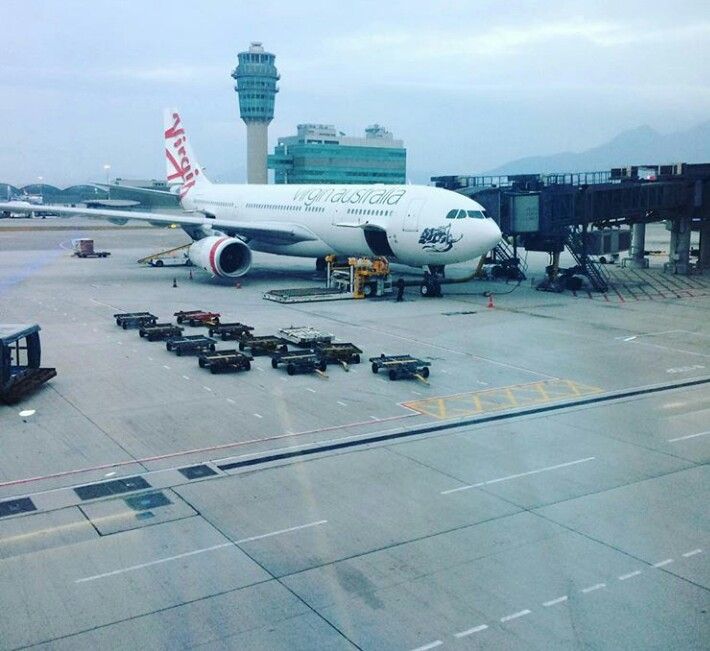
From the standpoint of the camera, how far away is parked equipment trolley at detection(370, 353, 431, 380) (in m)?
25.7

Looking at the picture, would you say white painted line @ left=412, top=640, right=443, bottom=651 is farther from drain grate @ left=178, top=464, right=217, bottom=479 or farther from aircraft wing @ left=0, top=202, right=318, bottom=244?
aircraft wing @ left=0, top=202, right=318, bottom=244

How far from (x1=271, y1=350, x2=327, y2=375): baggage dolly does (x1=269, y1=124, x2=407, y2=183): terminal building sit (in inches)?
6117

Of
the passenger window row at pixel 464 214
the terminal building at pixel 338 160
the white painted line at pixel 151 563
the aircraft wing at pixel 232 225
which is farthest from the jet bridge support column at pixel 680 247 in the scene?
the terminal building at pixel 338 160

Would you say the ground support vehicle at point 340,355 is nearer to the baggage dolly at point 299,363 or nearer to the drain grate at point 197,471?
the baggage dolly at point 299,363

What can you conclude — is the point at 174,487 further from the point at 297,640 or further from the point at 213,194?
the point at 213,194

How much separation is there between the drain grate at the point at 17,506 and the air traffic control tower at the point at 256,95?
169 meters

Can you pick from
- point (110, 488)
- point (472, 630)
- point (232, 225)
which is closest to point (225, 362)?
point (110, 488)

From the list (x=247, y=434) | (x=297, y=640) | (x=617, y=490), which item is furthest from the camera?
(x=247, y=434)

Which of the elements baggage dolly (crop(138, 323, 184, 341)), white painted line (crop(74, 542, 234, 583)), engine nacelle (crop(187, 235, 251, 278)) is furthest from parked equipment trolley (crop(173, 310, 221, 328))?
white painted line (crop(74, 542, 234, 583))

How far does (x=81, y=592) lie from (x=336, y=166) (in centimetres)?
17516

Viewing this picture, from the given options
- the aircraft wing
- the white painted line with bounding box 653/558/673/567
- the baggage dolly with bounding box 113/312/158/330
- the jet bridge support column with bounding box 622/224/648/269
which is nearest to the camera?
the white painted line with bounding box 653/558/673/567

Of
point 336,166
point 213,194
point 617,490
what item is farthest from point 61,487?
point 336,166

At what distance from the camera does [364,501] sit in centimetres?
1555

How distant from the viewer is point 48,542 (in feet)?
44.9
